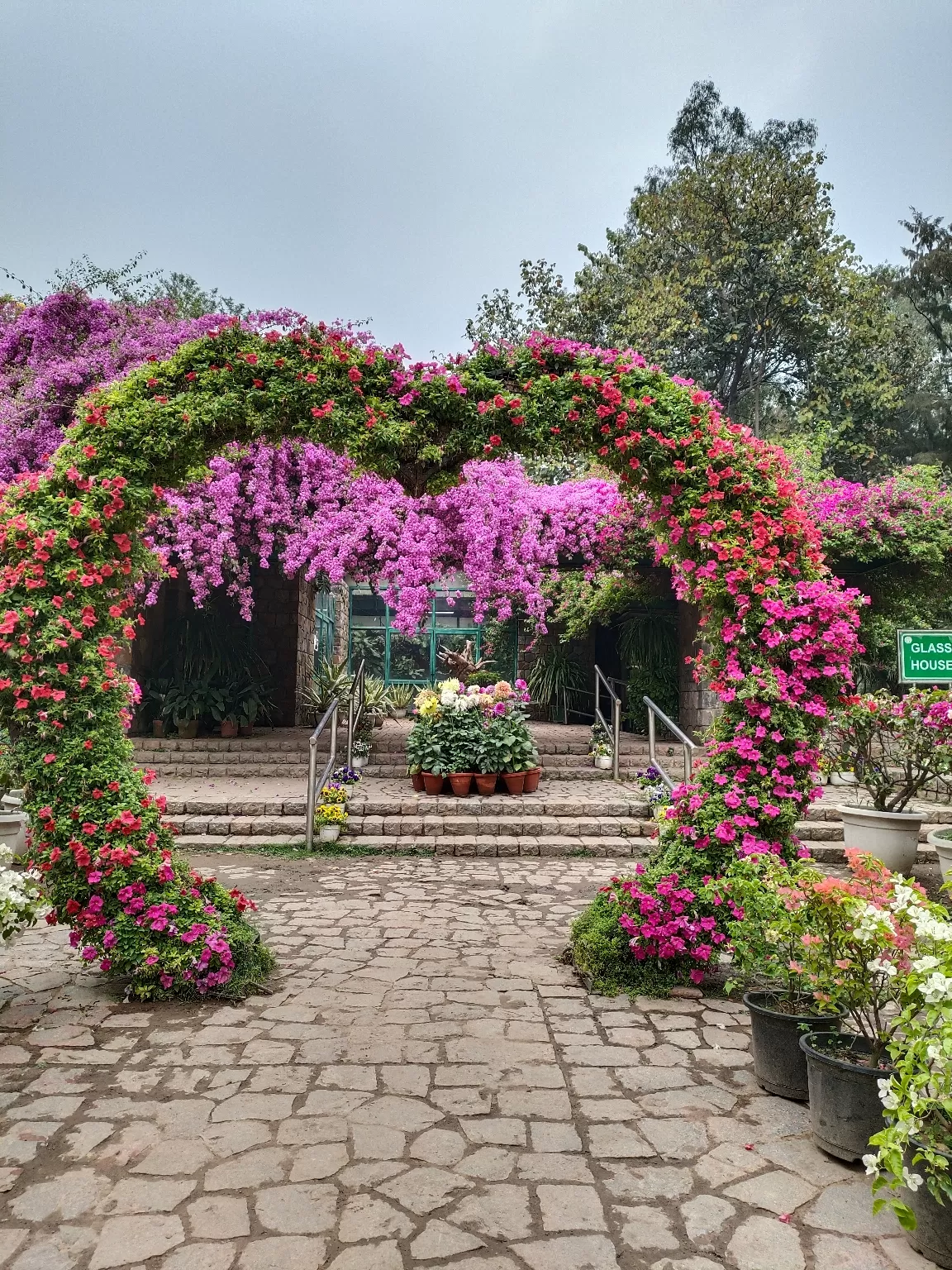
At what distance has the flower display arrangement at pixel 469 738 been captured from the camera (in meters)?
8.85

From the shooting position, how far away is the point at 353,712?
1014 cm

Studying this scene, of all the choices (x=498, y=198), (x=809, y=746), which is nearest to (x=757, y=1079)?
(x=809, y=746)

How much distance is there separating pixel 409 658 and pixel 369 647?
918mm

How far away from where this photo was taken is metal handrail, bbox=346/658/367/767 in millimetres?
9812

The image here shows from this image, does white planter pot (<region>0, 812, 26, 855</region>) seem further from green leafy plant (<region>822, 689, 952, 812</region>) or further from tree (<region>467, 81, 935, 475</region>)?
tree (<region>467, 81, 935, 475</region>)

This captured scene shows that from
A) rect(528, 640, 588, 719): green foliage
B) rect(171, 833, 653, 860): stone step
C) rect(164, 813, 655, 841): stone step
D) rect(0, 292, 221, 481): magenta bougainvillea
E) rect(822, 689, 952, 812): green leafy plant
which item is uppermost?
rect(0, 292, 221, 481): magenta bougainvillea

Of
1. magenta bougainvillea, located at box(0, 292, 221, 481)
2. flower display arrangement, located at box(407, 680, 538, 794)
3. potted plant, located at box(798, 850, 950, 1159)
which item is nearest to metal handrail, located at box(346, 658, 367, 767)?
flower display arrangement, located at box(407, 680, 538, 794)

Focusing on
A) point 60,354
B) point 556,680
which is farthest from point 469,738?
point 60,354

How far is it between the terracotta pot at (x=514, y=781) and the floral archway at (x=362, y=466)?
4690 mm

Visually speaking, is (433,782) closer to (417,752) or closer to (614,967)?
(417,752)

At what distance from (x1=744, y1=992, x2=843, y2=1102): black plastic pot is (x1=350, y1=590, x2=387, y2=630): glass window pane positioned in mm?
15610

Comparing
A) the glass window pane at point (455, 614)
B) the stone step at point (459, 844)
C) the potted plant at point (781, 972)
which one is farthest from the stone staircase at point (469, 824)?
the glass window pane at point (455, 614)

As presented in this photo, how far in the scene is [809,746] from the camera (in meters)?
4.09

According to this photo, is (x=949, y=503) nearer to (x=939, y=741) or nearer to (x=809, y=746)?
(x=939, y=741)
